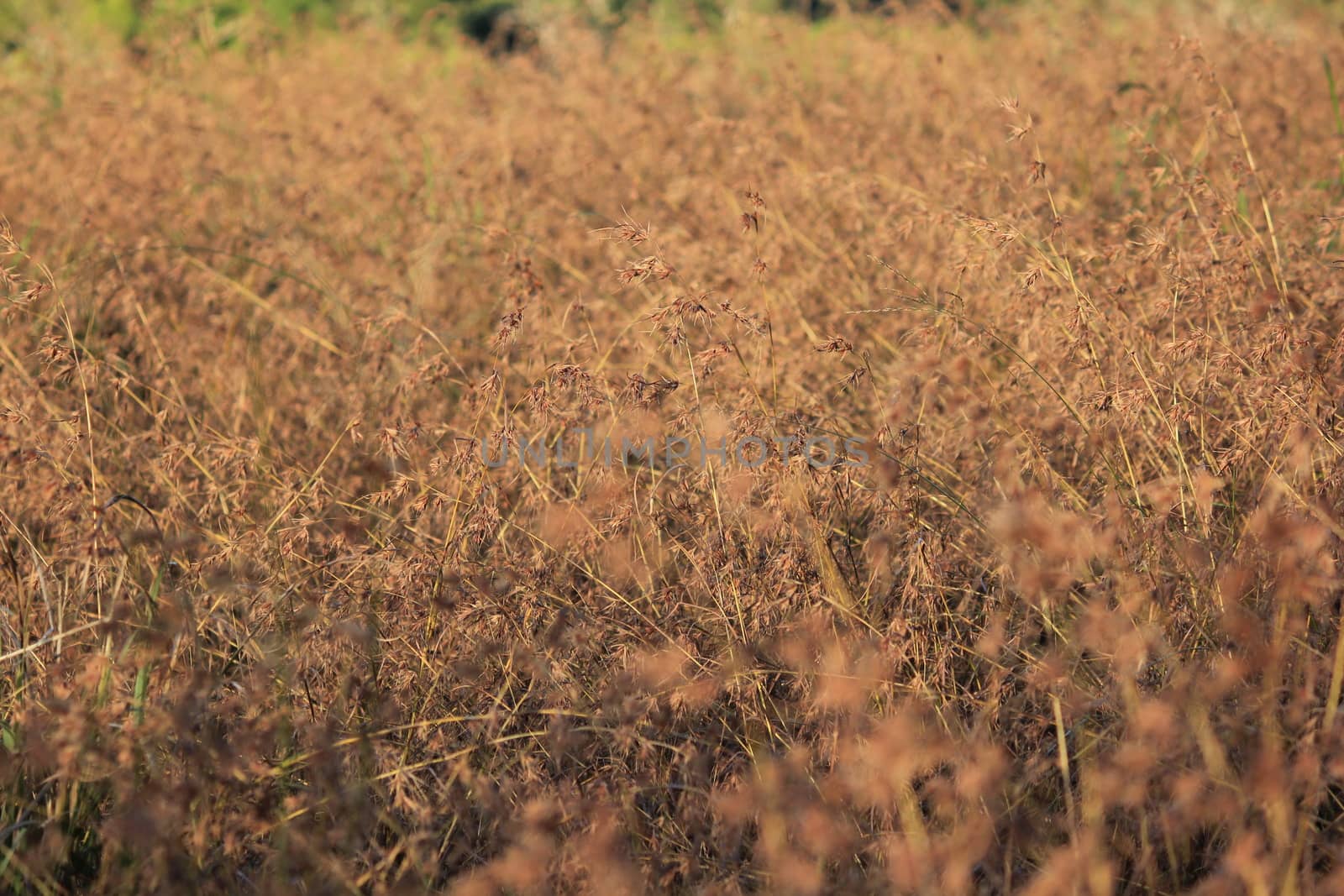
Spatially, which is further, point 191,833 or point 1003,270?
point 1003,270

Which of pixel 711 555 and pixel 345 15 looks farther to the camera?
pixel 345 15

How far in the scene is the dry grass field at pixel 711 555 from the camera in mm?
1496

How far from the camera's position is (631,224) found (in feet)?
6.31

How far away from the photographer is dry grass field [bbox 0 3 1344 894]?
1.50 metres

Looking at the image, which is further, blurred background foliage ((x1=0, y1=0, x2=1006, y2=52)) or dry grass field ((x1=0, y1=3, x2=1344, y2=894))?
blurred background foliage ((x1=0, y1=0, x2=1006, y2=52))

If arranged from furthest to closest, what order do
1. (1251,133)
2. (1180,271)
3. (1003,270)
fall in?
(1251,133) → (1003,270) → (1180,271)

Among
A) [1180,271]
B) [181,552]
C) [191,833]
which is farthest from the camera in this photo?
[1180,271]

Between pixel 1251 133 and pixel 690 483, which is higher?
pixel 1251 133

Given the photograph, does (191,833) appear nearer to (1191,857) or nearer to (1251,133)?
(1191,857)

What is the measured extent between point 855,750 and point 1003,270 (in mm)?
1404

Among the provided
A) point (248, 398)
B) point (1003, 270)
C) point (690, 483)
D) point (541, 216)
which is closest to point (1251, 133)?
point (1003, 270)

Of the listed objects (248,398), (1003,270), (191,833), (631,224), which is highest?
(631,224)

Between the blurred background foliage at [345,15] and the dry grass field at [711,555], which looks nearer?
the dry grass field at [711,555]

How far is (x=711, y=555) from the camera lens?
6.38 feet
